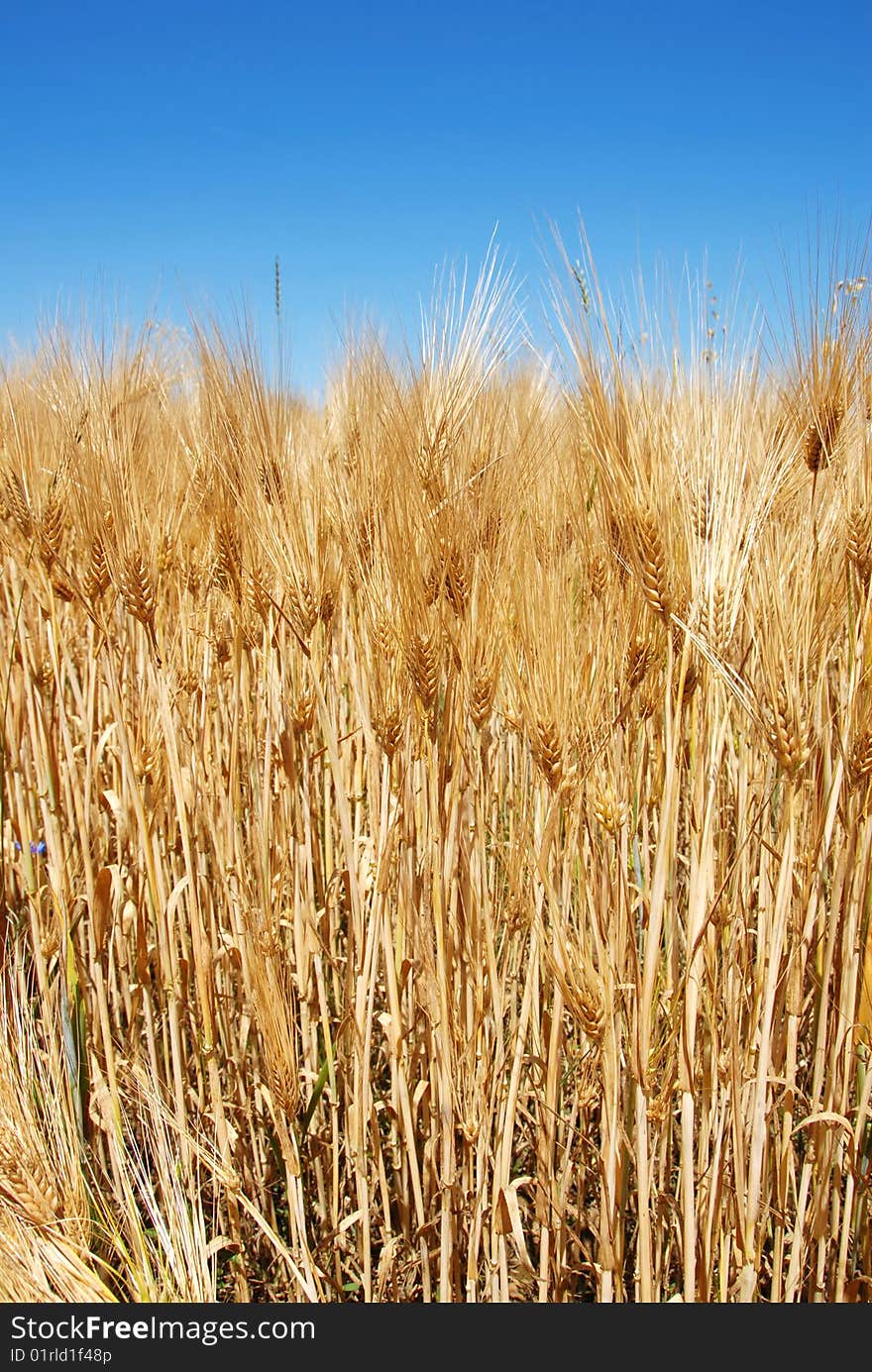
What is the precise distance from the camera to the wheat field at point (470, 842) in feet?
3.63

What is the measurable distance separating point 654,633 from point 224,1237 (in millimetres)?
1167

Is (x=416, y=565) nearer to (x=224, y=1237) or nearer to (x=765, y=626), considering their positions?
(x=765, y=626)

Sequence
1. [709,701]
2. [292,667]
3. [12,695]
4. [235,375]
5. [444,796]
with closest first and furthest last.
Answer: [709,701] < [444,796] < [235,375] < [292,667] < [12,695]

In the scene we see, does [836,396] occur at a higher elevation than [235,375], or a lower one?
lower

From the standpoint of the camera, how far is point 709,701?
1.14 m

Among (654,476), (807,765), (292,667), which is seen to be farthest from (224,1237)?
(654,476)

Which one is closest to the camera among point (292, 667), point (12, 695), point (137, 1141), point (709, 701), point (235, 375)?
point (709, 701)

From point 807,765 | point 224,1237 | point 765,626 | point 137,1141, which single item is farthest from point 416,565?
point 137,1141

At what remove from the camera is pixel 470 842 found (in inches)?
53.2

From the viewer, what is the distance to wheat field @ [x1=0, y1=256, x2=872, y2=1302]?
3.63 feet

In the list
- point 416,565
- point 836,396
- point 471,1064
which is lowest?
point 471,1064

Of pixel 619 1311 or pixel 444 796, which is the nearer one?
pixel 619 1311

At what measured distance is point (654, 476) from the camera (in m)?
1.09

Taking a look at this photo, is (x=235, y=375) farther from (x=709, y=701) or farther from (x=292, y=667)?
(x=709, y=701)
